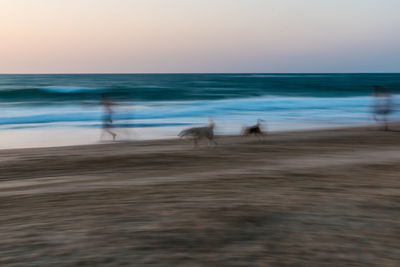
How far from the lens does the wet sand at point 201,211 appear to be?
3521 mm

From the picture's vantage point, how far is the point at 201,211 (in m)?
4.66

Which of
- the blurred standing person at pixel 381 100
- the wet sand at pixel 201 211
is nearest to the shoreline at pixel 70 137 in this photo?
the blurred standing person at pixel 381 100

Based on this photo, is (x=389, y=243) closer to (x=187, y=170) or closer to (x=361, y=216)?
(x=361, y=216)

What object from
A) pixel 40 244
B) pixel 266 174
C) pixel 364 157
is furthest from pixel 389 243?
pixel 364 157

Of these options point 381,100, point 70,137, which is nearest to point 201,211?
point 70,137

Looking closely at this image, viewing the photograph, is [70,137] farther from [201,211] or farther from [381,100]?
[201,211]

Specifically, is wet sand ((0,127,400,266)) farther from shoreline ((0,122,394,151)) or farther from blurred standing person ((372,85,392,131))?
blurred standing person ((372,85,392,131))

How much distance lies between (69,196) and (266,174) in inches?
107

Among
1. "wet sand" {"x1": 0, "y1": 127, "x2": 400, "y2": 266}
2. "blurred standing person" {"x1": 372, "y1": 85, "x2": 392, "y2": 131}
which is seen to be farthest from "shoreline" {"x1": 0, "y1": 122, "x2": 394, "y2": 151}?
"wet sand" {"x1": 0, "y1": 127, "x2": 400, "y2": 266}

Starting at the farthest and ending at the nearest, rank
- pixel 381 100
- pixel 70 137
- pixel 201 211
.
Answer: pixel 381 100 < pixel 70 137 < pixel 201 211

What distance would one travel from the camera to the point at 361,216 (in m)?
4.55

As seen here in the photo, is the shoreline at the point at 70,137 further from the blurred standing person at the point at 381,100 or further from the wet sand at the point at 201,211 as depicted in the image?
the wet sand at the point at 201,211

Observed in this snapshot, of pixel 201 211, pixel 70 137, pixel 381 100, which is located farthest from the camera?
pixel 381 100

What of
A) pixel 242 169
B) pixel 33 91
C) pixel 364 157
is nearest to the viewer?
pixel 242 169
